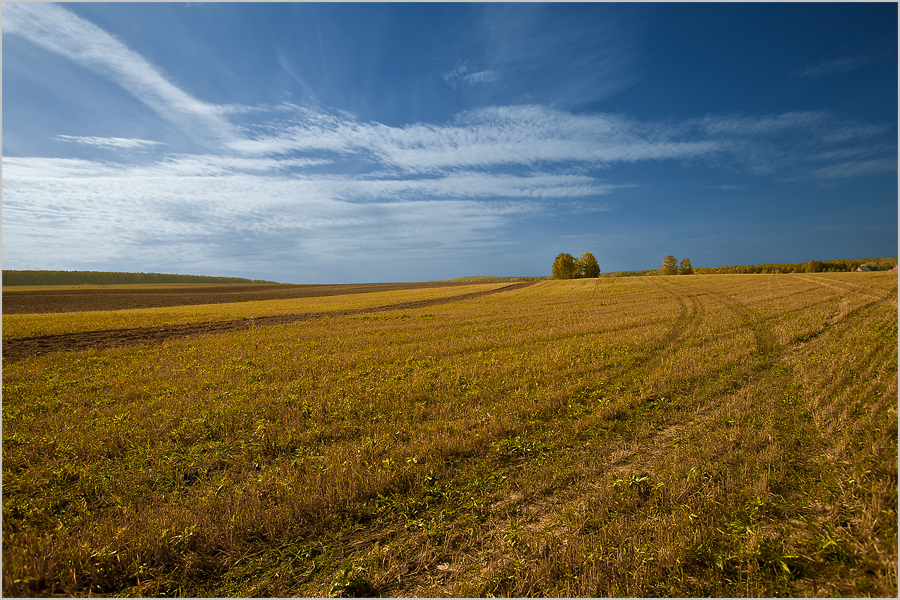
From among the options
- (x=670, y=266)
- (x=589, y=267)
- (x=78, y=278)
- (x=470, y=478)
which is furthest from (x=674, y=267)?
(x=78, y=278)

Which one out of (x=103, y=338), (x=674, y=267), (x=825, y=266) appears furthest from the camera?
(x=674, y=267)

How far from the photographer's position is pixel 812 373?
983cm

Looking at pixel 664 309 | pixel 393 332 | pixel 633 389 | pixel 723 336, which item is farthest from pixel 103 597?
pixel 664 309

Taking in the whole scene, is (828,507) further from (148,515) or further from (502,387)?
(148,515)

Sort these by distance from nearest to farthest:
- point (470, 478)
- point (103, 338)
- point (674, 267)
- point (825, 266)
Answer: point (470, 478) < point (103, 338) < point (825, 266) < point (674, 267)

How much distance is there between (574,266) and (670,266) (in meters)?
29.9

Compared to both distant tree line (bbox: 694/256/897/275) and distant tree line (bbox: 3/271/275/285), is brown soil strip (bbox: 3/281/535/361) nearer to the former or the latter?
distant tree line (bbox: 694/256/897/275)

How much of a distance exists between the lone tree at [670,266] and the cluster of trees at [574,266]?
804 inches

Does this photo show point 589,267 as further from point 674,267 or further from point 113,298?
point 113,298

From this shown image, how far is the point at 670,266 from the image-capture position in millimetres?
119062

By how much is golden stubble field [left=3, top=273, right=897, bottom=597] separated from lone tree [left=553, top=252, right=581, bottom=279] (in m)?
114

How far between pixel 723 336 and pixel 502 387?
443 inches

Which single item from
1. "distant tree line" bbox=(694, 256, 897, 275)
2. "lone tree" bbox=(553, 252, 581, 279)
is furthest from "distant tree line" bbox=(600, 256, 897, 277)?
"lone tree" bbox=(553, 252, 581, 279)

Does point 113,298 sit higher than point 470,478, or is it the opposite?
point 113,298
